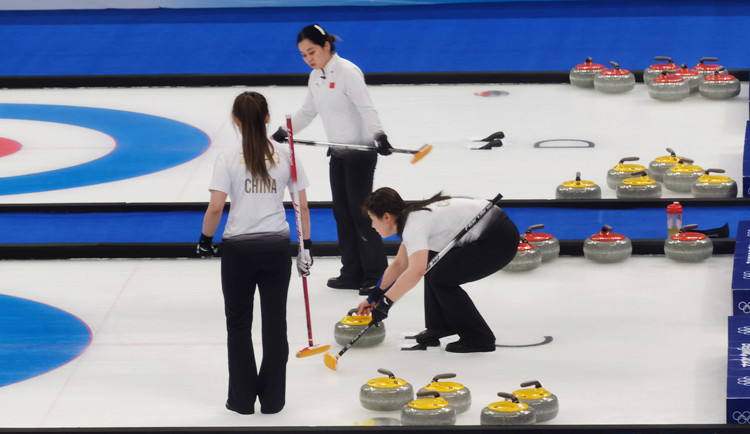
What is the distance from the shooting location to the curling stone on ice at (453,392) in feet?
19.1

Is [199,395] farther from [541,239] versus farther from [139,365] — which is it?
[541,239]

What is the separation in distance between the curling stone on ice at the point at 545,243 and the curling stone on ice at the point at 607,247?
17 cm

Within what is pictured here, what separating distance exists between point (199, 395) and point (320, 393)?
55cm

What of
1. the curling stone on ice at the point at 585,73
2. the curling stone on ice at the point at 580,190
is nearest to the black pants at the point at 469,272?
the curling stone on ice at the point at 580,190

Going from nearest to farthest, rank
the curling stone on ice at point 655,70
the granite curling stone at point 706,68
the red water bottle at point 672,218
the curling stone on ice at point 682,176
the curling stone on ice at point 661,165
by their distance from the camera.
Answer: the red water bottle at point 672,218, the curling stone on ice at point 682,176, the curling stone on ice at point 661,165, the granite curling stone at point 706,68, the curling stone on ice at point 655,70

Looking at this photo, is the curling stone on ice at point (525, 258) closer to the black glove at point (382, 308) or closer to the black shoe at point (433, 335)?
the black shoe at point (433, 335)

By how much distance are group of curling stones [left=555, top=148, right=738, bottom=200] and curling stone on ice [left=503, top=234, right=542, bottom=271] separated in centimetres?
135

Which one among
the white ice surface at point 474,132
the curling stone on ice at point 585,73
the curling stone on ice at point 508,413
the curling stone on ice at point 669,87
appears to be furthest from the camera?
the curling stone on ice at point 585,73

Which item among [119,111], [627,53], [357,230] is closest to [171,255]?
[357,230]

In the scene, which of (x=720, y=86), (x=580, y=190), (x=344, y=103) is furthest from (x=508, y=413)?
(x=720, y=86)

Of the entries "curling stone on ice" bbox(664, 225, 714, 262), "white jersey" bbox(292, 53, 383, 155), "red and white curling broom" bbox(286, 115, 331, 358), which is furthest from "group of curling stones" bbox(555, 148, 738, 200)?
"red and white curling broom" bbox(286, 115, 331, 358)

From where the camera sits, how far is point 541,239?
26.2 ft

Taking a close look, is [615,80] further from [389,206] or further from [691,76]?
[389,206]

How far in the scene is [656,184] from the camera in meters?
9.11
